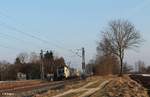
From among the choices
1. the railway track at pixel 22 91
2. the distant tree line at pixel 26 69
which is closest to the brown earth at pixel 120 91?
A: the railway track at pixel 22 91

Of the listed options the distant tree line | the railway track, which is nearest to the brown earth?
the railway track

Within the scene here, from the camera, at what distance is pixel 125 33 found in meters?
99.8

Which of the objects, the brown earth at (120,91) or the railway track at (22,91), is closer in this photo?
the brown earth at (120,91)

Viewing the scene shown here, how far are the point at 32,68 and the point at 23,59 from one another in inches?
1581

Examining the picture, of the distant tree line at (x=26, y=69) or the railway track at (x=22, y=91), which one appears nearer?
the railway track at (x=22, y=91)

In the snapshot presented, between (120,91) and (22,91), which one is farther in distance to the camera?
(22,91)

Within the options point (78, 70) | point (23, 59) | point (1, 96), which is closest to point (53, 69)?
point (78, 70)

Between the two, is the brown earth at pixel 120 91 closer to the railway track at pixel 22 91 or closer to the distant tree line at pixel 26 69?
the railway track at pixel 22 91

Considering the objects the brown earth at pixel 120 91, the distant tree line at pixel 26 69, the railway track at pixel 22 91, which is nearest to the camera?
the brown earth at pixel 120 91

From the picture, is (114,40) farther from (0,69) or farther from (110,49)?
(0,69)

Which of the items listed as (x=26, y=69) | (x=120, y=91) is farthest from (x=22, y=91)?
(x=26, y=69)

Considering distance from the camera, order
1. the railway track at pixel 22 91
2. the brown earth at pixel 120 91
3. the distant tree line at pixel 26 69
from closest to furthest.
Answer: the brown earth at pixel 120 91 → the railway track at pixel 22 91 → the distant tree line at pixel 26 69

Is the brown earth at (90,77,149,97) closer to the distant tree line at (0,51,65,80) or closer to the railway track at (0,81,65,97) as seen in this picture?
the railway track at (0,81,65,97)

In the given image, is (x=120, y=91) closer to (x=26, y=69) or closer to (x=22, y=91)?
(x=22, y=91)
